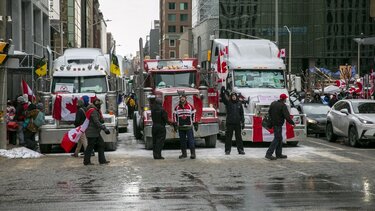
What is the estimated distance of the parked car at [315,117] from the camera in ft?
89.5

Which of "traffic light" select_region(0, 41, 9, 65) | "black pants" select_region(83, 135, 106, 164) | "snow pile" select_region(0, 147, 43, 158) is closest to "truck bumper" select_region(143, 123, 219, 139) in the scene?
"snow pile" select_region(0, 147, 43, 158)

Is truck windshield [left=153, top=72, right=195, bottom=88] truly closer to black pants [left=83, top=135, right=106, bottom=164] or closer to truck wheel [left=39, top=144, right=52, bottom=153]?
truck wheel [left=39, top=144, right=52, bottom=153]

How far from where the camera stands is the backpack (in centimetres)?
1939

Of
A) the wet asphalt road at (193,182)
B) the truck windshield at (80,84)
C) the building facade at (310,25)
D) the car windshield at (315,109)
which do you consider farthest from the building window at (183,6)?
the wet asphalt road at (193,182)

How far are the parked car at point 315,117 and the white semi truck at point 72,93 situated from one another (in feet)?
30.3

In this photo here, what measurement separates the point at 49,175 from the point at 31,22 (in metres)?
33.6

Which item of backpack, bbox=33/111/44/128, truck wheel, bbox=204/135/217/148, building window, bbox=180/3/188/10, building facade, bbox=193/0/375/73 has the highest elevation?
building window, bbox=180/3/188/10

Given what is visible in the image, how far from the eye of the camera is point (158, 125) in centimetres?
1747

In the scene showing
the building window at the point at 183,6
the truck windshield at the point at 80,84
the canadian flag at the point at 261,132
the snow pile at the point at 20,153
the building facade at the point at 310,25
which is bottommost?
the snow pile at the point at 20,153

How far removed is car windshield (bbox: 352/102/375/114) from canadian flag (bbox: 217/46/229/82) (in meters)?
4.87

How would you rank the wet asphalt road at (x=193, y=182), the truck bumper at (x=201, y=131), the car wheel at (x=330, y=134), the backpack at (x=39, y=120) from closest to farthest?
the wet asphalt road at (x=193, y=182)
the backpack at (x=39, y=120)
the truck bumper at (x=201, y=131)
the car wheel at (x=330, y=134)

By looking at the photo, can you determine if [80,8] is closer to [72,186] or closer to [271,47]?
[271,47]

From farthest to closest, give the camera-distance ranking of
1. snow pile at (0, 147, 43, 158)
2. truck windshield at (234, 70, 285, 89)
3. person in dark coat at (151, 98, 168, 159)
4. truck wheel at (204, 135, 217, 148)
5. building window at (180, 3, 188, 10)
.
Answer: building window at (180, 3, 188, 10), truck windshield at (234, 70, 285, 89), truck wheel at (204, 135, 217, 148), snow pile at (0, 147, 43, 158), person in dark coat at (151, 98, 168, 159)

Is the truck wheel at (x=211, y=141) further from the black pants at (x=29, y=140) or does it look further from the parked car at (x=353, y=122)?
the black pants at (x=29, y=140)
